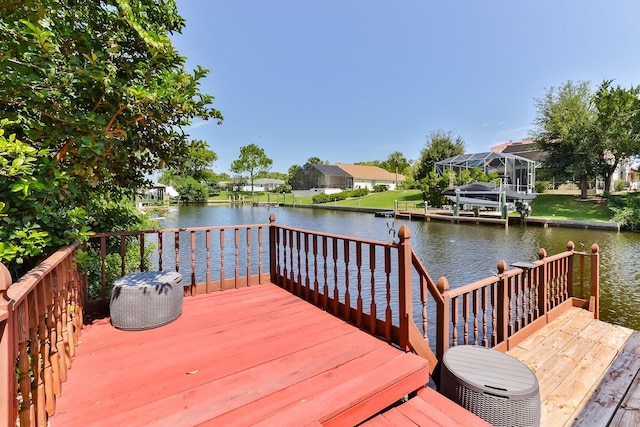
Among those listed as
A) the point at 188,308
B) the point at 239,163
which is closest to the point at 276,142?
the point at 239,163

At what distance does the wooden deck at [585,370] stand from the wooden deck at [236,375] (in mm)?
1060

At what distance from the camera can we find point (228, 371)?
6.52 feet

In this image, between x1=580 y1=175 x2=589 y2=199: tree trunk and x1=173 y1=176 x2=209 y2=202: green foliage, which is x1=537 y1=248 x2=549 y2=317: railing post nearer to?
x1=580 y1=175 x2=589 y2=199: tree trunk

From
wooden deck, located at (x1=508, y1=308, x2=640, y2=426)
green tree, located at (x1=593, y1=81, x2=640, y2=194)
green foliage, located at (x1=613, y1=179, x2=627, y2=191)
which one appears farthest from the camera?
green foliage, located at (x1=613, y1=179, x2=627, y2=191)

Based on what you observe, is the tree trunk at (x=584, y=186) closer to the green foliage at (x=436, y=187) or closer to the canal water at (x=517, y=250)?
the green foliage at (x=436, y=187)

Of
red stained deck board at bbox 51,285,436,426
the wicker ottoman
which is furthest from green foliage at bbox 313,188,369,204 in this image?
the wicker ottoman

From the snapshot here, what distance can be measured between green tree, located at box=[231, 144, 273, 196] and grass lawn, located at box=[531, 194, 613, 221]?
35.8m

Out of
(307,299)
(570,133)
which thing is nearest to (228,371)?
(307,299)

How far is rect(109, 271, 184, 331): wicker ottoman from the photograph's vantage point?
8.43ft

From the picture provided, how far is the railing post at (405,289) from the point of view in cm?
224

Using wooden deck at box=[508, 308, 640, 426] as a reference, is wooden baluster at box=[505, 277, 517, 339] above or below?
above

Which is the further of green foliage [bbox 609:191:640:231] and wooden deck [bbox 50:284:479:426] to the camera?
green foliage [bbox 609:191:640:231]

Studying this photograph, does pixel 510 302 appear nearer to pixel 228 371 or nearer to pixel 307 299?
pixel 307 299

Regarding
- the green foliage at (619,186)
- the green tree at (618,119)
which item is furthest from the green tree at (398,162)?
the green tree at (618,119)
